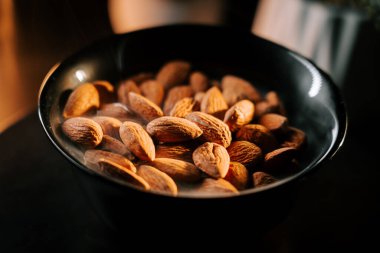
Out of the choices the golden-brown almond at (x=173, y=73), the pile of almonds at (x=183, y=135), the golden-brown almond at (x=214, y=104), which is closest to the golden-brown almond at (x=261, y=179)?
the pile of almonds at (x=183, y=135)

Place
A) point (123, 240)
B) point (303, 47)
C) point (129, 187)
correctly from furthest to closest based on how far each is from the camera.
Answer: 1. point (303, 47)
2. point (123, 240)
3. point (129, 187)

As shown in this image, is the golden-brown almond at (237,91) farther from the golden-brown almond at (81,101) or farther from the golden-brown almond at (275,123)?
the golden-brown almond at (81,101)

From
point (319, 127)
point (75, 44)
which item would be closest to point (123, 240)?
point (319, 127)

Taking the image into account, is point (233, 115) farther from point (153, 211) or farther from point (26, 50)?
point (26, 50)

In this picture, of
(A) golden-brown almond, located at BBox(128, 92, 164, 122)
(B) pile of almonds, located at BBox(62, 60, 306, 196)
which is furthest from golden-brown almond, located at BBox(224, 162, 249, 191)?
(A) golden-brown almond, located at BBox(128, 92, 164, 122)

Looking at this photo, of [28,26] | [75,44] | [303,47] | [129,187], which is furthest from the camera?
[28,26]

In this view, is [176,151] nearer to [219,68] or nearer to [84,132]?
[84,132]

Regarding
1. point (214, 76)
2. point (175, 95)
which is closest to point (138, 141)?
point (175, 95)
